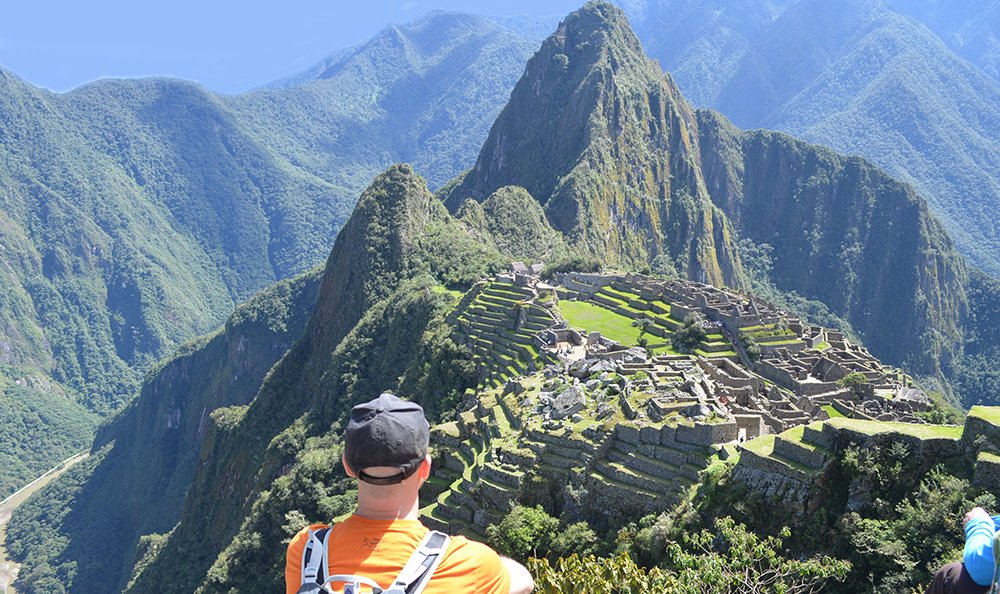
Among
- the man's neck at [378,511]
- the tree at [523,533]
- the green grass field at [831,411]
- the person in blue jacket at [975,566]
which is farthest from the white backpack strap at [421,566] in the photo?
the green grass field at [831,411]

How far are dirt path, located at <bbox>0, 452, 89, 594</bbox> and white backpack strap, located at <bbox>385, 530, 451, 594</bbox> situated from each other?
4969 inches

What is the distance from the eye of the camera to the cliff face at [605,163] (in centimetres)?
15950

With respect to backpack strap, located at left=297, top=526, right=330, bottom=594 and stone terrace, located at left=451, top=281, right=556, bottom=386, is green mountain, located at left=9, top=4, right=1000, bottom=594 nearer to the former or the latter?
stone terrace, located at left=451, top=281, right=556, bottom=386

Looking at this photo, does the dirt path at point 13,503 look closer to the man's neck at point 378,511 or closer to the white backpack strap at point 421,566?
the man's neck at point 378,511

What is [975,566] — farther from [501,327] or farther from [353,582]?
[501,327]

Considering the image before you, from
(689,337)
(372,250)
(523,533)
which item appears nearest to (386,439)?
(523,533)

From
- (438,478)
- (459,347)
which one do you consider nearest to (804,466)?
(438,478)

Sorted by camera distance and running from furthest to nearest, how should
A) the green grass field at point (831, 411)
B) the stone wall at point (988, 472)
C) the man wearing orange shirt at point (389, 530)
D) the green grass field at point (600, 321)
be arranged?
the green grass field at point (600, 321) → the green grass field at point (831, 411) → the stone wall at point (988, 472) → the man wearing orange shirt at point (389, 530)

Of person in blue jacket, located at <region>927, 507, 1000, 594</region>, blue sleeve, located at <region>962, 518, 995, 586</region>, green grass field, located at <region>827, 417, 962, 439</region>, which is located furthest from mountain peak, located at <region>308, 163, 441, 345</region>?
blue sleeve, located at <region>962, 518, 995, 586</region>

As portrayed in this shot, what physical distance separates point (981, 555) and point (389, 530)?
4733mm

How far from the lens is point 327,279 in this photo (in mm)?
117812

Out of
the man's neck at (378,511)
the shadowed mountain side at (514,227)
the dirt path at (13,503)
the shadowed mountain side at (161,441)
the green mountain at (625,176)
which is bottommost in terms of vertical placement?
the dirt path at (13,503)

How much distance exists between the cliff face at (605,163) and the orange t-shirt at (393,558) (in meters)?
142

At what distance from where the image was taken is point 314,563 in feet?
17.2
